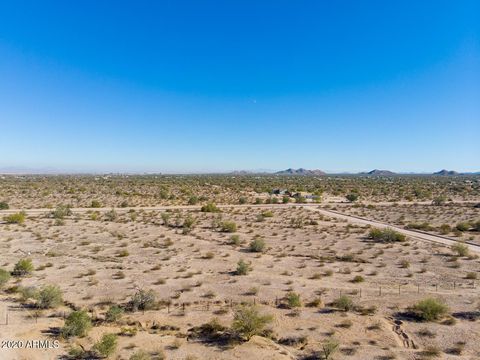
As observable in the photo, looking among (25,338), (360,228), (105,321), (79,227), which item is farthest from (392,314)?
(79,227)

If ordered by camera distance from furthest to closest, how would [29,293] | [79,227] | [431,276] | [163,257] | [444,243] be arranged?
[79,227] < [444,243] < [163,257] < [431,276] < [29,293]

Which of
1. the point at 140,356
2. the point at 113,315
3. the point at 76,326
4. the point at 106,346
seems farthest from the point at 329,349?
the point at 76,326

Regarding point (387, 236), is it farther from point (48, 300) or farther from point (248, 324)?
point (48, 300)

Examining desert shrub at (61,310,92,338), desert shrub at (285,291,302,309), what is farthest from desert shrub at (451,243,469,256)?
desert shrub at (61,310,92,338)

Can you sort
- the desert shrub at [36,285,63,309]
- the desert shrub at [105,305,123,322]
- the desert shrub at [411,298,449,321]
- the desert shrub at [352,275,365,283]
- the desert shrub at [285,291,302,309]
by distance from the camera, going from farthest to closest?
the desert shrub at [352,275,365,283], the desert shrub at [285,291,302,309], the desert shrub at [36,285,63,309], the desert shrub at [411,298,449,321], the desert shrub at [105,305,123,322]

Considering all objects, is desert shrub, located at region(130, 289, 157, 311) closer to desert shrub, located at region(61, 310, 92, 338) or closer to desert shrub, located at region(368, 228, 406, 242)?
desert shrub, located at region(61, 310, 92, 338)

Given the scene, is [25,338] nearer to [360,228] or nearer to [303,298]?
[303,298]
